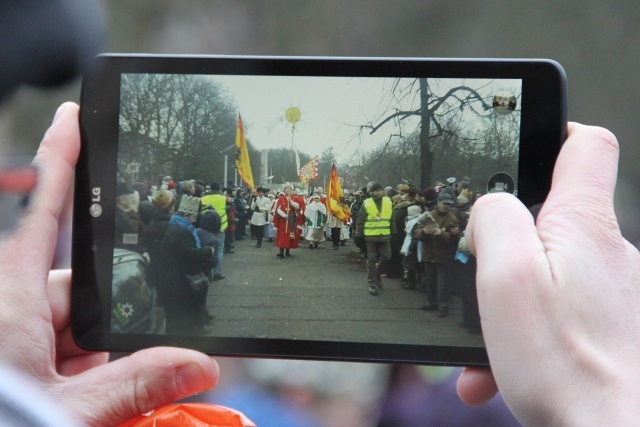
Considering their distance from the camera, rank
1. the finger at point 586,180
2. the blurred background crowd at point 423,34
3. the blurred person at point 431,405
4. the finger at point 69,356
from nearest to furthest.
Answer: the finger at point 586,180 → the finger at point 69,356 → the blurred person at point 431,405 → the blurred background crowd at point 423,34

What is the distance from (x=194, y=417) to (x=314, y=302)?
1.07 ft

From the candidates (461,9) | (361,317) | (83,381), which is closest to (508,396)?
(361,317)

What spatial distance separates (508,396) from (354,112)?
626 mm

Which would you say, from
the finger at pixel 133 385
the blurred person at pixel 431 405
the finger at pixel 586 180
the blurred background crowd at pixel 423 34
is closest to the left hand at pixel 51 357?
the finger at pixel 133 385

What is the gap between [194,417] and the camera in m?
1.16

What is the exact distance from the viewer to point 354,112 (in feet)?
4.34

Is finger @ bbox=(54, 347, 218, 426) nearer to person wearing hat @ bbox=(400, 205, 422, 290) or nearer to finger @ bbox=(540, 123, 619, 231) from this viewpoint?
person wearing hat @ bbox=(400, 205, 422, 290)

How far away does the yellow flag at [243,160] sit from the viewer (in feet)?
4.31

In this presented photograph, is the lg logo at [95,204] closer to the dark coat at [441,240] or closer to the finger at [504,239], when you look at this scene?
the dark coat at [441,240]

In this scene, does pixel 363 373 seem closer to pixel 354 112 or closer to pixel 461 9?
pixel 354 112

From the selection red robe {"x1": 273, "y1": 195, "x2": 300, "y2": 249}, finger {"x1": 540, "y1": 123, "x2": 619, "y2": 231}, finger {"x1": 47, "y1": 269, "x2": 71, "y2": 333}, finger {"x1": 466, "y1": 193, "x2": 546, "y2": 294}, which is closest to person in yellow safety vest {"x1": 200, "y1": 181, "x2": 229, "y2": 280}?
red robe {"x1": 273, "y1": 195, "x2": 300, "y2": 249}

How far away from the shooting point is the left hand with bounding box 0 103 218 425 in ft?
3.89

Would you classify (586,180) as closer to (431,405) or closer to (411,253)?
(411,253)

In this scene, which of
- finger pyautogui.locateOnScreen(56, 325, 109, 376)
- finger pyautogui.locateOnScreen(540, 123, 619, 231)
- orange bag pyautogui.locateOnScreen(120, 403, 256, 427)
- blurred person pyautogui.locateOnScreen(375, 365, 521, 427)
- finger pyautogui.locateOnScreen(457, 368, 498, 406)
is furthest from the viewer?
blurred person pyautogui.locateOnScreen(375, 365, 521, 427)
